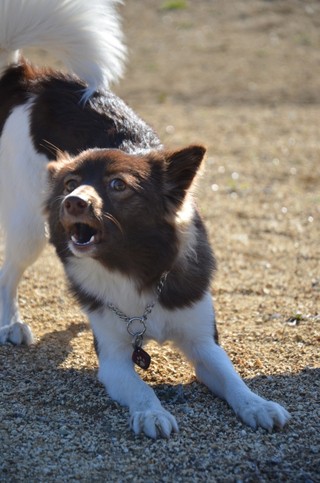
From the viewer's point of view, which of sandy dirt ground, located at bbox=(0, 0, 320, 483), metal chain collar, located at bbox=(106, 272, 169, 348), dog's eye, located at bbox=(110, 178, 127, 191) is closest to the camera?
sandy dirt ground, located at bbox=(0, 0, 320, 483)

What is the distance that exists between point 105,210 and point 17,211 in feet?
4.27

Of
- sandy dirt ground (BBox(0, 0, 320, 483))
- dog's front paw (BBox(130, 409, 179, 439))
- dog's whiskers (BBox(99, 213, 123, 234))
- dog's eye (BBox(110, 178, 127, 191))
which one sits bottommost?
sandy dirt ground (BBox(0, 0, 320, 483))

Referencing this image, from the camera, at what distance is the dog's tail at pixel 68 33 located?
5258 millimetres

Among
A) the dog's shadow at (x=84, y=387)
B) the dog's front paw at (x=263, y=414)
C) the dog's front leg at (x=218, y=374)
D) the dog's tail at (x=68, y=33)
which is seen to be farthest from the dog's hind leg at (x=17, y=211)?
the dog's front paw at (x=263, y=414)

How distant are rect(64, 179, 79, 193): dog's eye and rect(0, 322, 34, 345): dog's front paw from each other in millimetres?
1120

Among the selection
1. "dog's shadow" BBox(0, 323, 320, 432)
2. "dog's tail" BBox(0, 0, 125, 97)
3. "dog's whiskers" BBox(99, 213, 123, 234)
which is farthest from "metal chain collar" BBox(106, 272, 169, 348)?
"dog's tail" BBox(0, 0, 125, 97)

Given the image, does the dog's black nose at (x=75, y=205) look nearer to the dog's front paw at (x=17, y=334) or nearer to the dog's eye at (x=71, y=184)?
the dog's eye at (x=71, y=184)

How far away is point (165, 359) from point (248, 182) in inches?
151

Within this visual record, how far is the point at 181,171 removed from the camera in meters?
4.26

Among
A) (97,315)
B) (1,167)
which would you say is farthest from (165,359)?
(1,167)

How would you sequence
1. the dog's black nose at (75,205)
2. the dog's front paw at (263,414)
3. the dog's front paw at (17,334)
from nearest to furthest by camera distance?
the dog's black nose at (75,205) < the dog's front paw at (263,414) < the dog's front paw at (17,334)

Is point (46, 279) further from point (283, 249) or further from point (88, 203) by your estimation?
point (88, 203)

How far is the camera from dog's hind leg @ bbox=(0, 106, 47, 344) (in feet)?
16.5

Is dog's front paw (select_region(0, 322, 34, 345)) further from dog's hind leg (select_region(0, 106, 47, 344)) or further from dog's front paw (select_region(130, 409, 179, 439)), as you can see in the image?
dog's front paw (select_region(130, 409, 179, 439))
